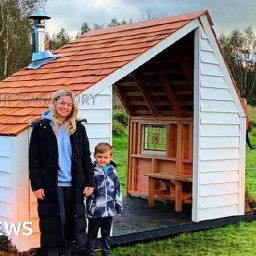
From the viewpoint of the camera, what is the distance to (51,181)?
216 inches

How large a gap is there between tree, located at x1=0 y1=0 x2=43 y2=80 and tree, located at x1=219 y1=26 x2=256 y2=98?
21305 millimetres

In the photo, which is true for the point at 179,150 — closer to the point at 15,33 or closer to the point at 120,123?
the point at 120,123

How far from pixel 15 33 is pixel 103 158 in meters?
24.5

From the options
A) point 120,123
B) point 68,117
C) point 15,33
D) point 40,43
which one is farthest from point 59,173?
point 15,33

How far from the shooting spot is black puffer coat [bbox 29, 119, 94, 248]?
5492 millimetres

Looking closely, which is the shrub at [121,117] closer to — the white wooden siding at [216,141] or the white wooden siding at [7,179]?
the white wooden siding at [216,141]

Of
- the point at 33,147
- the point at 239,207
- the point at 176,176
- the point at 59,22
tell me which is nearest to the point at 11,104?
the point at 33,147

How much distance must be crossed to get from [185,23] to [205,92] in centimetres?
107

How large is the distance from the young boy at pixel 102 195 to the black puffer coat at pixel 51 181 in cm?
45

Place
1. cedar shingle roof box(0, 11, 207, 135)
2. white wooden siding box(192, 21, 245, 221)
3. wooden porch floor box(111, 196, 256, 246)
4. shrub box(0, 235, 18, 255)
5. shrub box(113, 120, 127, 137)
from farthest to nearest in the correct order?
shrub box(113, 120, 127, 137)
white wooden siding box(192, 21, 245, 221)
wooden porch floor box(111, 196, 256, 246)
cedar shingle roof box(0, 11, 207, 135)
shrub box(0, 235, 18, 255)

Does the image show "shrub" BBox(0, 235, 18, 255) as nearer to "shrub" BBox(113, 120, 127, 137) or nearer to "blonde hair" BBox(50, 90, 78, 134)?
"blonde hair" BBox(50, 90, 78, 134)

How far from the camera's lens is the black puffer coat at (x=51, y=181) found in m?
5.49

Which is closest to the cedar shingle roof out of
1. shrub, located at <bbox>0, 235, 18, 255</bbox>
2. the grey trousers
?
the grey trousers

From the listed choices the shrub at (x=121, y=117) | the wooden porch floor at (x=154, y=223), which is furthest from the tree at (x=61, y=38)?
the wooden porch floor at (x=154, y=223)
